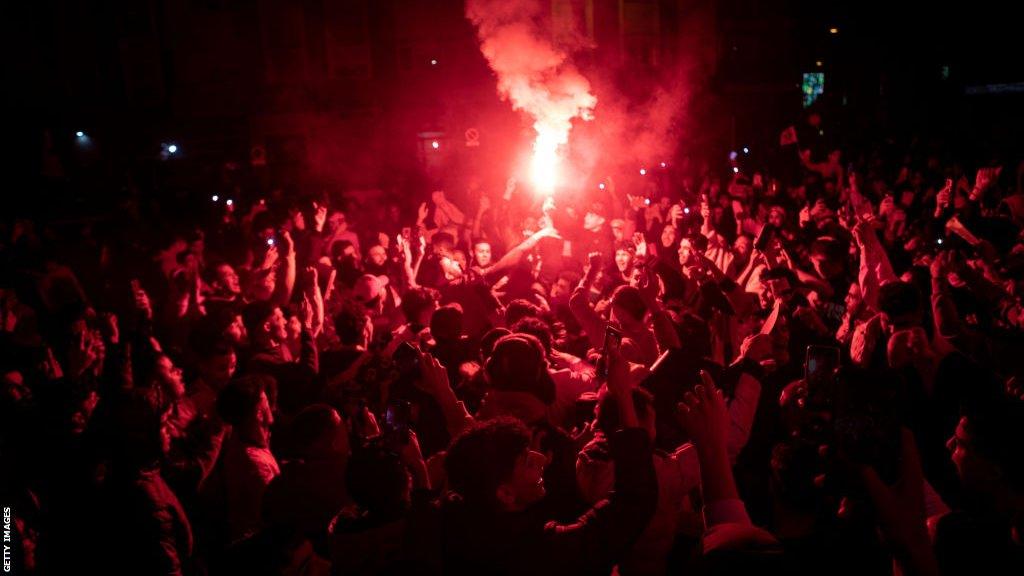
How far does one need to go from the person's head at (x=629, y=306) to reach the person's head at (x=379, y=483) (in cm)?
225

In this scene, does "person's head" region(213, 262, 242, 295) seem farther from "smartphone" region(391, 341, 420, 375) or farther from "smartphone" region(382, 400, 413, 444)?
"smartphone" region(382, 400, 413, 444)

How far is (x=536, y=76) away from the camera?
607 inches

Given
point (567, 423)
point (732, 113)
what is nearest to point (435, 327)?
point (567, 423)

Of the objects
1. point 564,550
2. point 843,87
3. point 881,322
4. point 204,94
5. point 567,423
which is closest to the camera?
point 564,550

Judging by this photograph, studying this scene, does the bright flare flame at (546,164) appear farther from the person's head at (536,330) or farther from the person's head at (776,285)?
the person's head at (536,330)

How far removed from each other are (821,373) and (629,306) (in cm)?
145

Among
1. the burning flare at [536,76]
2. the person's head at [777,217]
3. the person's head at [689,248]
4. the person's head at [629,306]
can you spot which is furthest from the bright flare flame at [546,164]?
the person's head at [629,306]

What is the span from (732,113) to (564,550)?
21338mm

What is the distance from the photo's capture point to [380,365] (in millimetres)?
4199

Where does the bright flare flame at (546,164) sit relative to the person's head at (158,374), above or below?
above

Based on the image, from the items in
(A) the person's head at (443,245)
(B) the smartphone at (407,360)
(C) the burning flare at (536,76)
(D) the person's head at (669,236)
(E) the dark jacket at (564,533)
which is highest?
(C) the burning flare at (536,76)

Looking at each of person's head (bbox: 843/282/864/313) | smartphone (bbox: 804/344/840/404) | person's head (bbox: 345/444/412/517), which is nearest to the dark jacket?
person's head (bbox: 345/444/412/517)

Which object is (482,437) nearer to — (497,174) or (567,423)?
(567,423)

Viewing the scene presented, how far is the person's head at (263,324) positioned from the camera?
15.7 feet
